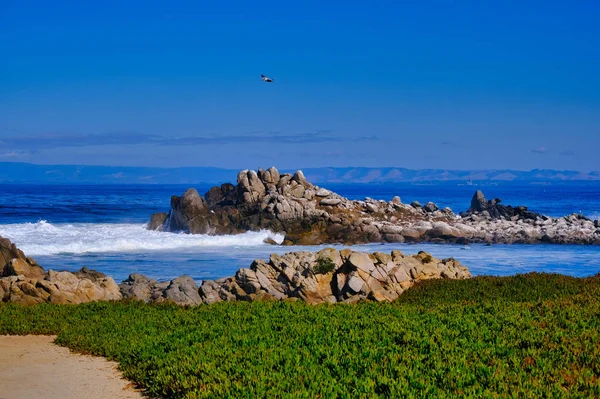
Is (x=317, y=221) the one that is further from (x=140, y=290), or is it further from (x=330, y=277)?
(x=330, y=277)

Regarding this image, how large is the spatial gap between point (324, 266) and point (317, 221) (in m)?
29.9

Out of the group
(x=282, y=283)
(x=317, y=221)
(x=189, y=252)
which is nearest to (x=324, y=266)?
(x=282, y=283)

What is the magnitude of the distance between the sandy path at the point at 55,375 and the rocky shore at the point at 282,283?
5649mm

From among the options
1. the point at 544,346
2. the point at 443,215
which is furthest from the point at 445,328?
the point at 443,215

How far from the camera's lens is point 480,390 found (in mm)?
9188

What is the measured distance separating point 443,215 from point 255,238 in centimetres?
2028

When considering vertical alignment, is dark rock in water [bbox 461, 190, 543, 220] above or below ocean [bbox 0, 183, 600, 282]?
above

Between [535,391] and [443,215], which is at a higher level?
[443,215]

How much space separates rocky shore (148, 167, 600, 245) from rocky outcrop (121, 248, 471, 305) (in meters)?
25.6

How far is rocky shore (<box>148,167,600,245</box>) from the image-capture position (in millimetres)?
50344

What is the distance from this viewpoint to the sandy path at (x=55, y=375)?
34.7 feet

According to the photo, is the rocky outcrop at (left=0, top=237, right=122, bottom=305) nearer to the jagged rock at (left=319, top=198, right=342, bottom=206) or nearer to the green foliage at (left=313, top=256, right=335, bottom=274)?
the green foliage at (left=313, top=256, right=335, bottom=274)

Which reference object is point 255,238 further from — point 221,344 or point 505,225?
point 221,344

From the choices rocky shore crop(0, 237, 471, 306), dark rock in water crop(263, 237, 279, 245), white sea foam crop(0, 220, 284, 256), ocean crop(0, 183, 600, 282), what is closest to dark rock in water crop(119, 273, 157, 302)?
rocky shore crop(0, 237, 471, 306)
